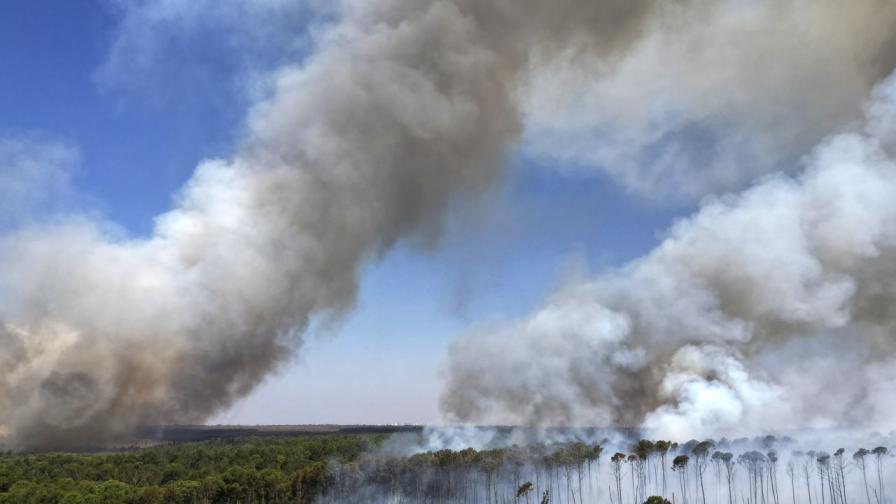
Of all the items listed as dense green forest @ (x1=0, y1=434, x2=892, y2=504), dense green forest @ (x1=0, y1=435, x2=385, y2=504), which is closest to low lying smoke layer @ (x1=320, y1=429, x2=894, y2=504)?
dense green forest @ (x1=0, y1=434, x2=892, y2=504)

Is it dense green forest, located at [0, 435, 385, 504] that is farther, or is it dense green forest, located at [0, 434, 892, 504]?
dense green forest, located at [0, 434, 892, 504]

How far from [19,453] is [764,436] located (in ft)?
442

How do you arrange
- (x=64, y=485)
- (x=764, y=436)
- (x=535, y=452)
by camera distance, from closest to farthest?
(x=64, y=485) < (x=535, y=452) < (x=764, y=436)

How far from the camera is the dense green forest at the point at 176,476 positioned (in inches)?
2985

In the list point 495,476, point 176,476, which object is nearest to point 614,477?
point 495,476

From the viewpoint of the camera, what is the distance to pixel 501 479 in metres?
97.5

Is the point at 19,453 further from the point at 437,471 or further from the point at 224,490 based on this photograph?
the point at 437,471

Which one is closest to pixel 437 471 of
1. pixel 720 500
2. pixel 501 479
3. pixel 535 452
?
pixel 501 479

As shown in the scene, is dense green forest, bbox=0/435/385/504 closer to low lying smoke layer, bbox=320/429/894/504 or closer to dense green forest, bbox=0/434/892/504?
dense green forest, bbox=0/434/892/504

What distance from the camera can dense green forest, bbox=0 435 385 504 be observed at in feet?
249

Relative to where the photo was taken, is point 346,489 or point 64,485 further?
point 346,489

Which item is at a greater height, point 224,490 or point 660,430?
point 660,430

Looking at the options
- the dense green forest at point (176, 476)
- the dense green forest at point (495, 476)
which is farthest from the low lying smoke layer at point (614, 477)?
the dense green forest at point (176, 476)

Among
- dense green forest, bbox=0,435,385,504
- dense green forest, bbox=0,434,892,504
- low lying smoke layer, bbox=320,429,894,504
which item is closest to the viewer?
dense green forest, bbox=0,435,385,504
